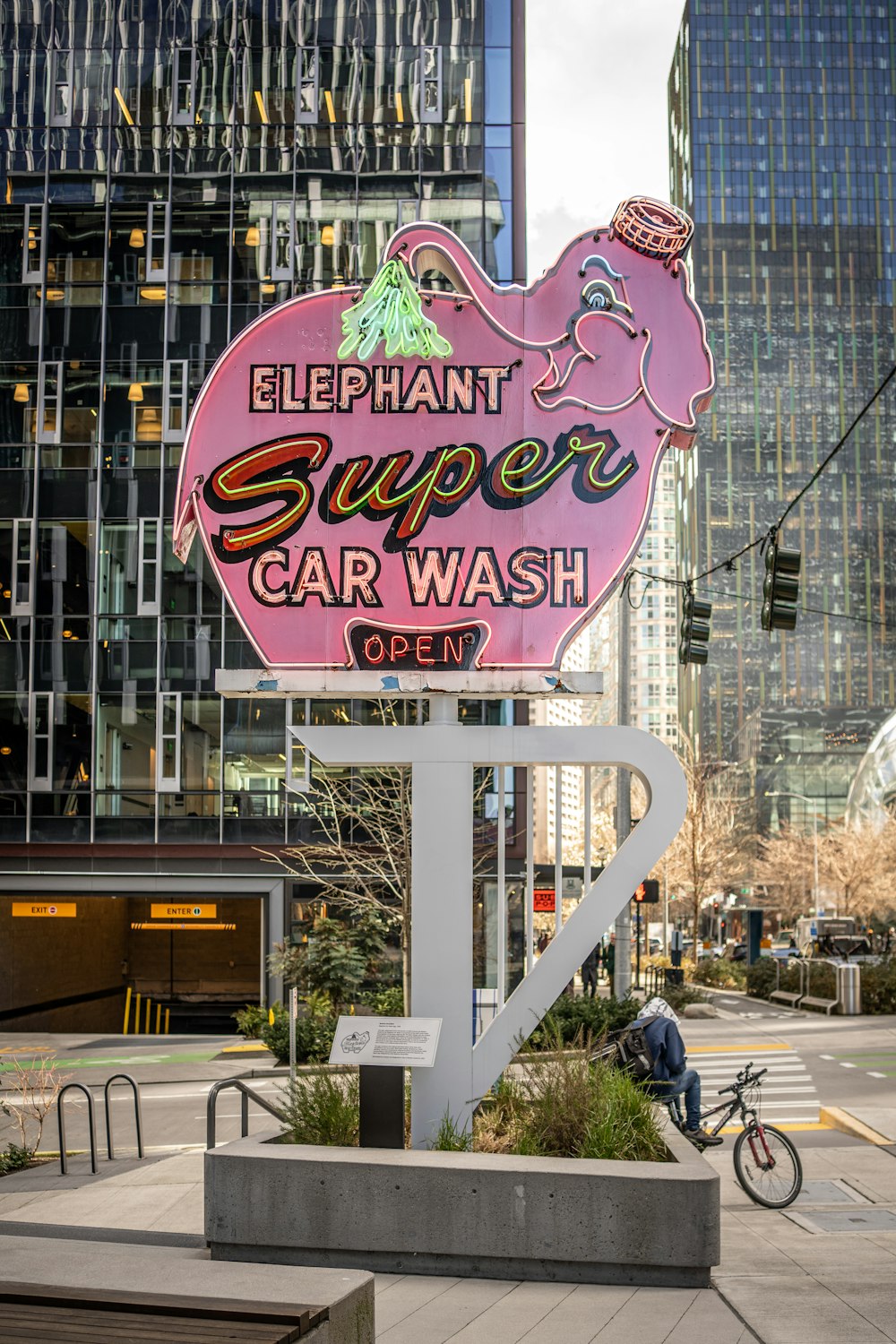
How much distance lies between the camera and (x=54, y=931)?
4041 centimetres

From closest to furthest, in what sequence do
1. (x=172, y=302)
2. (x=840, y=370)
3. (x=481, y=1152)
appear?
(x=481, y=1152)
(x=172, y=302)
(x=840, y=370)

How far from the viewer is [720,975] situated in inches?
1649

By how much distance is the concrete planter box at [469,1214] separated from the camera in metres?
8.64

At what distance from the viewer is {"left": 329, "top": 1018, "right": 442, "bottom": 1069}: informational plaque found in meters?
9.80

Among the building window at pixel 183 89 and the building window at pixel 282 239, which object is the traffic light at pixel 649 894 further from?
the building window at pixel 183 89

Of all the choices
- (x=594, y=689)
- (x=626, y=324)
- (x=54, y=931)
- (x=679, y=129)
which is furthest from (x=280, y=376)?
(x=679, y=129)

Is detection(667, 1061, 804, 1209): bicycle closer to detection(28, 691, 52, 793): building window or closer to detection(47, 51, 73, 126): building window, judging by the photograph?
detection(28, 691, 52, 793): building window

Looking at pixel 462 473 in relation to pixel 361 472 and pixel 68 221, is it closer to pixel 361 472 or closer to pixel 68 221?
pixel 361 472

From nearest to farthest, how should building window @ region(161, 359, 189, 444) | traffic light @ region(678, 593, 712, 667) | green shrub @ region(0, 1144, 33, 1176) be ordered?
→ 1. green shrub @ region(0, 1144, 33, 1176)
2. traffic light @ region(678, 593, 712, 667)
3. building window @ region(161, 359, 189, 444)

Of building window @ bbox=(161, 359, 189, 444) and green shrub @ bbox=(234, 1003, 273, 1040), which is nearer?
green shrub @ bbox=(234, 1003, 273, 1040)

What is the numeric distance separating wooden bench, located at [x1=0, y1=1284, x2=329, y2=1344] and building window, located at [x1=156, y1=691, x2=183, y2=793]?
30347mm

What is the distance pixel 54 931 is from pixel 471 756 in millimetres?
32524

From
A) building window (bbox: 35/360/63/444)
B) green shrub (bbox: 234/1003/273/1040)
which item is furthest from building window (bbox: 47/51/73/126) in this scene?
green shrub (bbox: 234/1003/273/1040)

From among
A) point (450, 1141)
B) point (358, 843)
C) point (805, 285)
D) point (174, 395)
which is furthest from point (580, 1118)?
point (805, 285)
